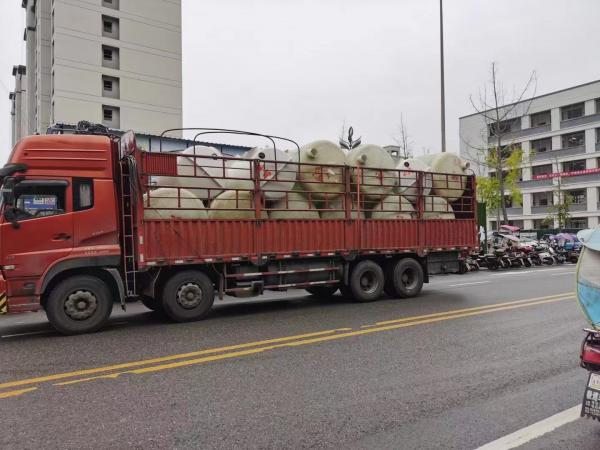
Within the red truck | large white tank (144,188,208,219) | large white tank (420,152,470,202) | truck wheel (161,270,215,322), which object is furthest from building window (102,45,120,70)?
truck wheel (161,270,215,322)

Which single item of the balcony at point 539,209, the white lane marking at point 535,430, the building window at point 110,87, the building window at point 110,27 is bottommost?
the white lane marking at point 535,430

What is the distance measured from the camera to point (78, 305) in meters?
7.71

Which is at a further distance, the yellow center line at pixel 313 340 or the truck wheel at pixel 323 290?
the truck wheel at pixel 323 290

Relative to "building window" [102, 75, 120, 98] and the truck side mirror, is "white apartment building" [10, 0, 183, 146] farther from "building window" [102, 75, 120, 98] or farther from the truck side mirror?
the truck side mirror

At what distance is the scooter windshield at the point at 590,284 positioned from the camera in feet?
11.5

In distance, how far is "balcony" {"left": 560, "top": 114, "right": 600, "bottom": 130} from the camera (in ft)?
168

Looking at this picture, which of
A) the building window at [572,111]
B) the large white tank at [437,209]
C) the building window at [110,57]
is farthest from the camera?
the building window at [572,111]

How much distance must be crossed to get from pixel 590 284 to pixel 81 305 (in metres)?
6.90

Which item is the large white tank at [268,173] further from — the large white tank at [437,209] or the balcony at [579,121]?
the balcony at [579,121]

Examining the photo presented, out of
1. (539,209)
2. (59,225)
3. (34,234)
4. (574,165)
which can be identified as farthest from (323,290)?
(574,165)

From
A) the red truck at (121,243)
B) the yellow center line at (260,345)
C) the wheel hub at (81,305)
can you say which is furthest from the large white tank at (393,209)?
the wheel hub at (81,305)

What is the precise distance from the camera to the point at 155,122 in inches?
1686

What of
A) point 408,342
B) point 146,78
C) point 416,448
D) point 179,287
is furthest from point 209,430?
point 146,78

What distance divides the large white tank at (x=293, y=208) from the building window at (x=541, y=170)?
53.6 m
